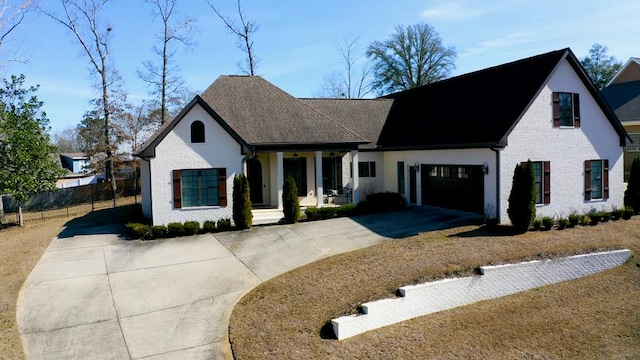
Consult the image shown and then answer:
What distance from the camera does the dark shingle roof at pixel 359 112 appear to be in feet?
76.6

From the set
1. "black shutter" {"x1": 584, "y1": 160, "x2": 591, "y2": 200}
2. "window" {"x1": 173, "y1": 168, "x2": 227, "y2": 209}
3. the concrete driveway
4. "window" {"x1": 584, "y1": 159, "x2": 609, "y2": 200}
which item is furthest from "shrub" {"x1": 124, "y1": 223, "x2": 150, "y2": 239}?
"window" {"x1": 584, "y1": 159, "x2": 609, "y2": 200}

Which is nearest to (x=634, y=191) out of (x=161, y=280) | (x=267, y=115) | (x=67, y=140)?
(x=267, y=115)

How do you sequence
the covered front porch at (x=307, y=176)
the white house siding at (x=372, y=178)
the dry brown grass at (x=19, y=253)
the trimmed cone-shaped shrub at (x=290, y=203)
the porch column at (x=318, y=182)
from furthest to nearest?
the white house siding at (x=372, y=178)
the covered front porch at (x=307, y=176)
the porch column at (x=318, y=182)
the trimmed cone-shaped shrub at (x=290, y=203)
the dry brown grass at (x=19, y=253)

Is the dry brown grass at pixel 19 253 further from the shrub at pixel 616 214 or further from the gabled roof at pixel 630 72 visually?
the gabled roof at pixel 630 72

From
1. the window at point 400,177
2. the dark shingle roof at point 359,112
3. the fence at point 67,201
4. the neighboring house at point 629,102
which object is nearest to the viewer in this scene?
the window at point 400,177

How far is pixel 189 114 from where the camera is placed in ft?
55.1

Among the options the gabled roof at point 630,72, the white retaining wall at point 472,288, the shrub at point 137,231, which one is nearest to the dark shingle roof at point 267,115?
the shrub at point 137,231

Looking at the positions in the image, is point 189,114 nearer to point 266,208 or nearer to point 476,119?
point 266,208

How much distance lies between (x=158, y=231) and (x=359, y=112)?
13.1m

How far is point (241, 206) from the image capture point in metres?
16.9

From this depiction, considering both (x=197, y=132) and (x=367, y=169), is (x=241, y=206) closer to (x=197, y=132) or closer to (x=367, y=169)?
(x=197, y=132)

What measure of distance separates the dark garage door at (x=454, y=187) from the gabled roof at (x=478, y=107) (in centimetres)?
108

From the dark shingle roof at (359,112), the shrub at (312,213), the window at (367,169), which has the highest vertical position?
the dark shingle roof at (359,112)

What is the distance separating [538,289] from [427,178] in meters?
8.28
